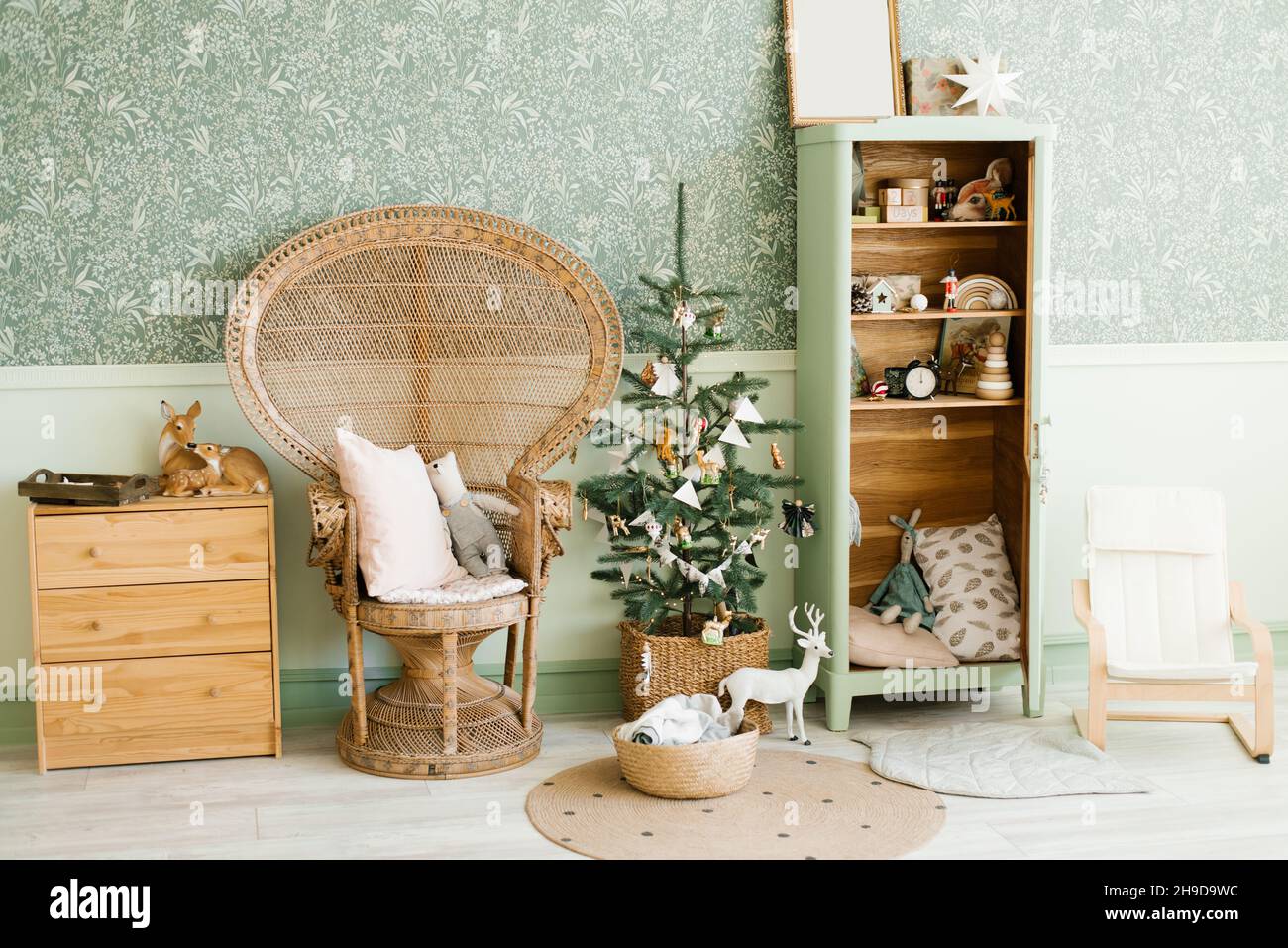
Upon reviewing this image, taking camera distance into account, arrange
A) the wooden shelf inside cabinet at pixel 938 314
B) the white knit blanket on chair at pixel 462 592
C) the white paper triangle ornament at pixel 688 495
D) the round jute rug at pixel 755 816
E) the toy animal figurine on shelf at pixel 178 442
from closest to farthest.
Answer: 1. the round jute rug at pixel 755 816
2. the white knit blanket on chair at pixel 462 592
3. the toy animal figurine on shelf at pixel 178 442
4. the white paper triangle ornament at pixel 688 495
5. the wooden shelf inside cabinet at pixel 938 314

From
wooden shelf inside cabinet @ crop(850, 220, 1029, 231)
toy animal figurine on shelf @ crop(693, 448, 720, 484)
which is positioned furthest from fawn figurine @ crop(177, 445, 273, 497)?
wooden shelf inside cabinet @ crop(850, 220, 1029, 231)

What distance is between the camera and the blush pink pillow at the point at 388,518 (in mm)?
3539

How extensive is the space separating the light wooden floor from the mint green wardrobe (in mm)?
500

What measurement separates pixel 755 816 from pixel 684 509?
0.98 metres

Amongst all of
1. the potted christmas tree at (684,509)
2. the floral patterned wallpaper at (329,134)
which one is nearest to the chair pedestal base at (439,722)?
the potted christmas tree at (684,509)

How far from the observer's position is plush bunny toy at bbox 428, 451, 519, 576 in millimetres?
3785

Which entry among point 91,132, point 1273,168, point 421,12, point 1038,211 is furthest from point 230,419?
point 1273,168

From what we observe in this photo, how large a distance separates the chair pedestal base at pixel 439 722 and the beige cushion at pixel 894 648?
100 centimetres

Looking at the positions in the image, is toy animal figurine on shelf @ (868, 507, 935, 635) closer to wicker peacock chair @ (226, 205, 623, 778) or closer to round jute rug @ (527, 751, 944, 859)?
round jute rug @ (527, 751, 944, 859)

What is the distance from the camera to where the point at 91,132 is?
12.3ft

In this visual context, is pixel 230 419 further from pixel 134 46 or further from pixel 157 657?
pixel 134 46

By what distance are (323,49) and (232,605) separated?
63.6 inches

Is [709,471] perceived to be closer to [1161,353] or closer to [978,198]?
[978,198]

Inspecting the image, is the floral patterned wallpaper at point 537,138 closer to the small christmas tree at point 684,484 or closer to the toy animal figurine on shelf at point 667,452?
the small christmas tree at point 684,484
